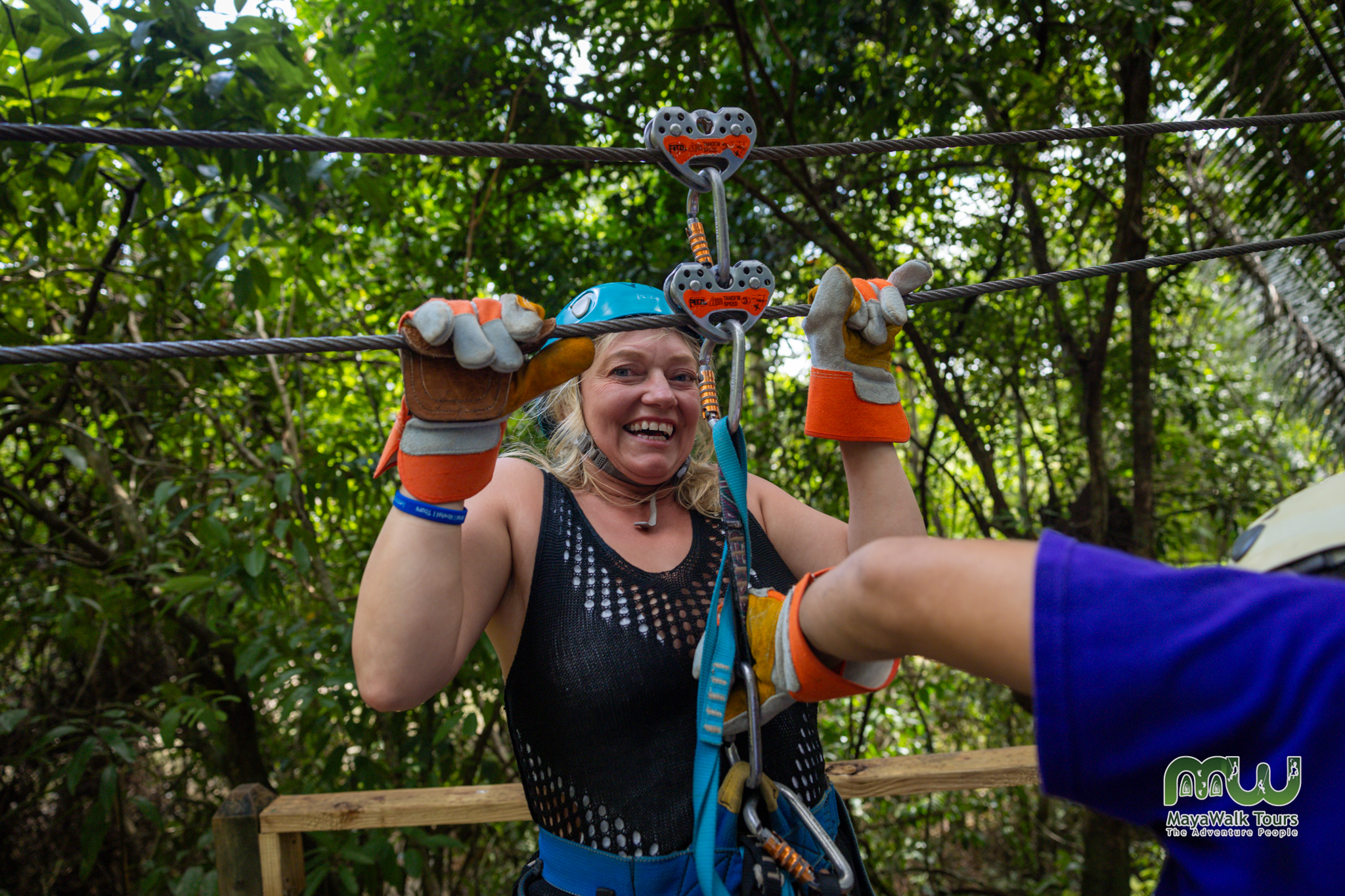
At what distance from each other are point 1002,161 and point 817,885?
2.99 m

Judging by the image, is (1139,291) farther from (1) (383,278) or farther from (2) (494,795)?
(1) (383,278)

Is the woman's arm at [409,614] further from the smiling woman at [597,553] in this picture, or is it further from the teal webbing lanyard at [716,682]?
the teal webbing lanyard at [716,682]

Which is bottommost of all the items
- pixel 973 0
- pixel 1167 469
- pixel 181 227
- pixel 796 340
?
pixel 1167 469

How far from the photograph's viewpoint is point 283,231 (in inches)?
118

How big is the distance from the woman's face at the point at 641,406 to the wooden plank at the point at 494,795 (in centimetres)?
89

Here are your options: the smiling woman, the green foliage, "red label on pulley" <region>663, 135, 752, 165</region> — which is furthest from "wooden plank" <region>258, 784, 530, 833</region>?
"red label on pulley" <region>663, 135, 752, 165</region>

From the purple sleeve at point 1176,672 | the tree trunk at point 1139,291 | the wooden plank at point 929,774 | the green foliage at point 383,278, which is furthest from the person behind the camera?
the tree trunk at point 1139,291

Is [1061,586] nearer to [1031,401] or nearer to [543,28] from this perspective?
[543,28]

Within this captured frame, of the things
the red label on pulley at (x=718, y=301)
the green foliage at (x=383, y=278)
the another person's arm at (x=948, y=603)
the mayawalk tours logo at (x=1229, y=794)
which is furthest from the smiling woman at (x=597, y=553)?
the green foliage at (x=383, y=278)

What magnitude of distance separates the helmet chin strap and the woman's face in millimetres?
11

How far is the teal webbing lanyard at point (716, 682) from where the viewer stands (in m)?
0.99

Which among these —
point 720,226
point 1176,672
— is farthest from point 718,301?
point 1176,672

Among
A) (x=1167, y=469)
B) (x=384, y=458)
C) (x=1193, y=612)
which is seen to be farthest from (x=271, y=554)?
(x=1167, y=469)

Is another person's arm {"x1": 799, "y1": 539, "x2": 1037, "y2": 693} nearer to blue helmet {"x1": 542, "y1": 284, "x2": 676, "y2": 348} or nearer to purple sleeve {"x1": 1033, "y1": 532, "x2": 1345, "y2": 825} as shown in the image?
purple sleeve {"x1": 1033, "y1": 532, "x2": 1345, "y2": 825}
